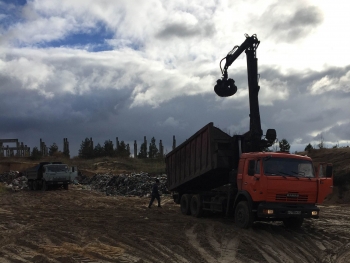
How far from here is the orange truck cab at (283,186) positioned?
38.4ft

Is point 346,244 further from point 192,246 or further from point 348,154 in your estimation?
point 348,154

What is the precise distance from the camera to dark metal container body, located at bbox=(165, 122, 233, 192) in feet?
45.4

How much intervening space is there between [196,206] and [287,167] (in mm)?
5199

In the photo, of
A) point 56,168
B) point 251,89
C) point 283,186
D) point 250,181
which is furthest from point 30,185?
point 283,186

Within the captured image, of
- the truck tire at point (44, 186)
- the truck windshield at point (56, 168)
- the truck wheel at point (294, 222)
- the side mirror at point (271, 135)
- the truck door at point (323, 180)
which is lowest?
the truck wheel at point (294, 222)

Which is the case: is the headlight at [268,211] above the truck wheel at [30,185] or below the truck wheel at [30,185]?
below

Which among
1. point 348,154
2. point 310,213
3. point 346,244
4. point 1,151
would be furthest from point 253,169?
point 1,151

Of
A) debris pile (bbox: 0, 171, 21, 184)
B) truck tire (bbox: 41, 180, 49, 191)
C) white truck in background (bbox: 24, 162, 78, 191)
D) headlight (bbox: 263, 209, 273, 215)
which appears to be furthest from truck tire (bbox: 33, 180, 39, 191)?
headlight (bbox: 263, 209, 273, 215)

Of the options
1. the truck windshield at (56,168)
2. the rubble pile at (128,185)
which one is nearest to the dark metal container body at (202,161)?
the rubble pile at (128,185)

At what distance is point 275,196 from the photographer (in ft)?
38.4

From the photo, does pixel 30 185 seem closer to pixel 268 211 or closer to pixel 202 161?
pixel 202 161

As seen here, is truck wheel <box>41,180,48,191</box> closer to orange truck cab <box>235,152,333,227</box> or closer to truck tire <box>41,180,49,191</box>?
truck tire <box>41,180,49,191</box>

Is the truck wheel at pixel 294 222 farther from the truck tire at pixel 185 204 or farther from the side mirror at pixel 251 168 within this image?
the truck tire at pixel 185 204

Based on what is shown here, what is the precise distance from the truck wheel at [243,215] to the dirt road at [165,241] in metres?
0.26
